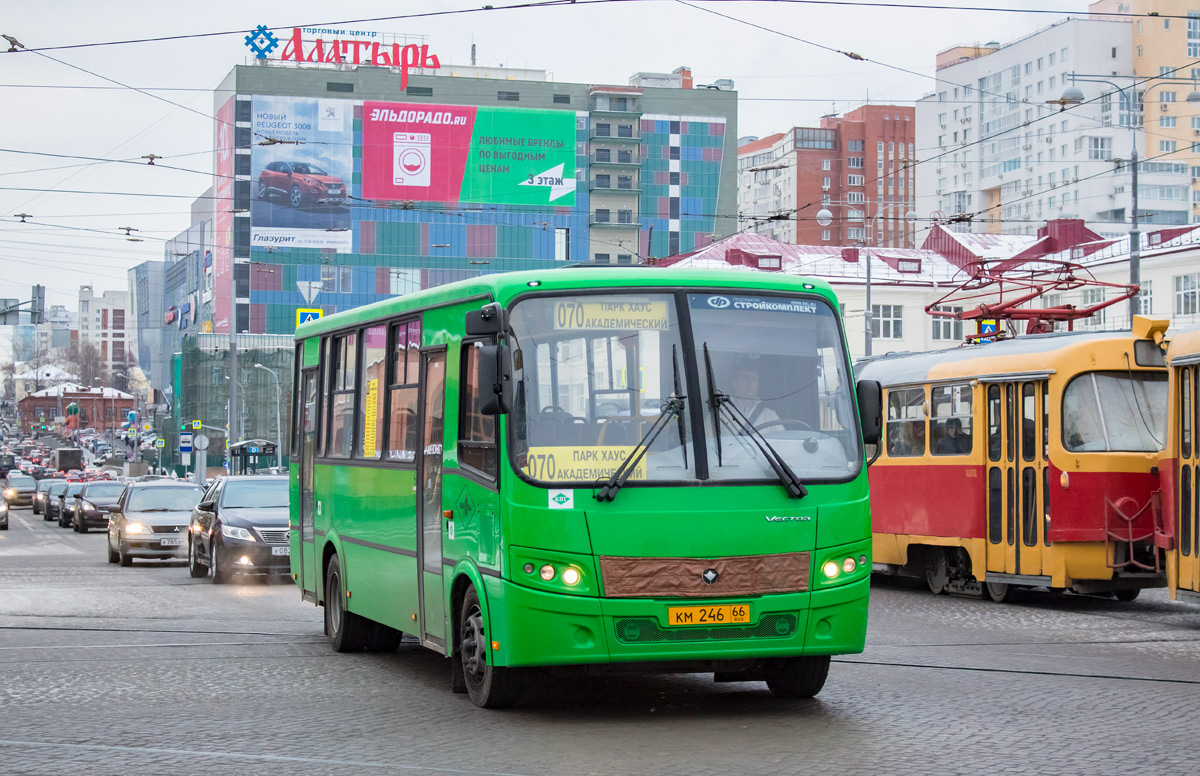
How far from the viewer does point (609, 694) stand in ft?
35.5

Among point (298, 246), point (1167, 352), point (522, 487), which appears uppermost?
point (298, 246)

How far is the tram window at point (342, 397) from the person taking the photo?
13.2 metres

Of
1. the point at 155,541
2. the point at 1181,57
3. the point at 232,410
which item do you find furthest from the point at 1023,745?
the point at 1181,57

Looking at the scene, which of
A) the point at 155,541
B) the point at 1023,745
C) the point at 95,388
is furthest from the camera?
the point at 95,388

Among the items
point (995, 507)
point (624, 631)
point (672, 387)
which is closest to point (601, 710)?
point (624, 631)

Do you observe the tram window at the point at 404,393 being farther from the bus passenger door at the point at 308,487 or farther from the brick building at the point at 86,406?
the brick building at the point at 86,406

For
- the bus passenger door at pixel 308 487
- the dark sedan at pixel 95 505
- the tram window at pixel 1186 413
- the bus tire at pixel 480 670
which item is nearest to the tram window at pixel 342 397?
the bus passenger door at pixel 308 487

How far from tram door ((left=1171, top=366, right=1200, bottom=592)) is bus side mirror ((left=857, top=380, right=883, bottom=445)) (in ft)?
18.2

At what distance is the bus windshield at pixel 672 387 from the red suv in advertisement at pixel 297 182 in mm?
110060

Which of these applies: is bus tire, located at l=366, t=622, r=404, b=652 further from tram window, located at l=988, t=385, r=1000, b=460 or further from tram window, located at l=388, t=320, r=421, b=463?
tram window, located at l=988, t=385, r=1000, b=460

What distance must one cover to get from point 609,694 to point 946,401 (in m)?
9.65

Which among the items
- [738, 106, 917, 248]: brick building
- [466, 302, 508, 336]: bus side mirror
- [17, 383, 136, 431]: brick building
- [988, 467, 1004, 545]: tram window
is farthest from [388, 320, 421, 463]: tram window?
[17, 383, 136, 431]: brick building

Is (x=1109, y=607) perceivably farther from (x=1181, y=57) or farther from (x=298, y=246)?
(x=1181, y=57)

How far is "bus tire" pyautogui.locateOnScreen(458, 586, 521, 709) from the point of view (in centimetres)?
971
